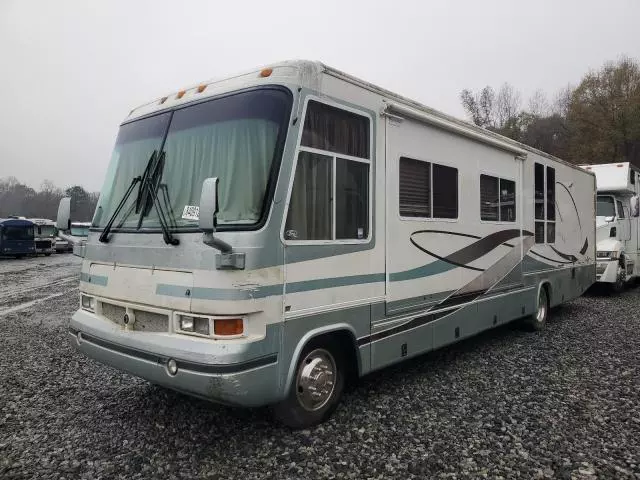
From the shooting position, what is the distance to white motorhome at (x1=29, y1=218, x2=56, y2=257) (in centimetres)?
3241

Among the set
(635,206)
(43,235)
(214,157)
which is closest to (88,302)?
(214,157)

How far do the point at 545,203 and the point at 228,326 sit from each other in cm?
629

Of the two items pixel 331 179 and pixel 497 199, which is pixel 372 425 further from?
pixel 497 199

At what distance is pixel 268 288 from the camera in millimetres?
3529

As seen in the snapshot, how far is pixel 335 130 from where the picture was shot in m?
4.15

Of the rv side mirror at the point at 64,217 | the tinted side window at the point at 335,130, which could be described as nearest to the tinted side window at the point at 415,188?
the tinted side window at the point at 335,130

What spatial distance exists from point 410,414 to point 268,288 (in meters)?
→ 1.93

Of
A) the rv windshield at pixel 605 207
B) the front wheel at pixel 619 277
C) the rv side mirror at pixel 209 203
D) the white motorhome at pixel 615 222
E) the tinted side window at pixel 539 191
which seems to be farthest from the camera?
the rv windshield at pixel 605 207

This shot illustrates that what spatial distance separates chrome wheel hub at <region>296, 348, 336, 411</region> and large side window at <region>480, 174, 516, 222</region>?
3117 millimetres

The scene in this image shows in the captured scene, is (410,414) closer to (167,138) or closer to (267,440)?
(267,440)

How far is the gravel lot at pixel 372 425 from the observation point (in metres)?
3.49

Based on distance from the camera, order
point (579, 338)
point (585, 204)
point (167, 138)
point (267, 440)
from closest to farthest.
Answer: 1. point (267, 440)
2. point (167, 138)
3. point (579, 338)
4. point (585, 204)

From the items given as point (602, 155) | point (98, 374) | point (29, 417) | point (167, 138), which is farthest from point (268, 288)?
point (602, 155)

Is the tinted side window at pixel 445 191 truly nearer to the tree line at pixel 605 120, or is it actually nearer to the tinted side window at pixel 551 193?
the tinted side window at pixel 551 193
